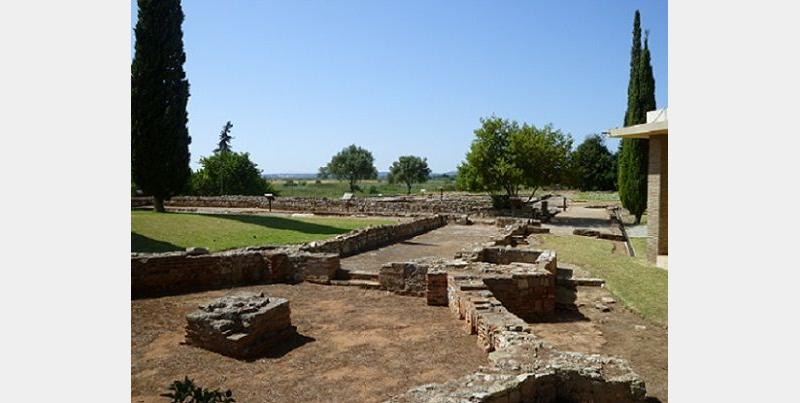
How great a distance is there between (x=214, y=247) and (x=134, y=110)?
1415cm

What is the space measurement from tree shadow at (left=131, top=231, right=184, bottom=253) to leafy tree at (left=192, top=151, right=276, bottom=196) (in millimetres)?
35448

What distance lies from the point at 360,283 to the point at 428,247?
740 centimetres

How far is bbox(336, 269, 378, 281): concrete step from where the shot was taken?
12.4 m

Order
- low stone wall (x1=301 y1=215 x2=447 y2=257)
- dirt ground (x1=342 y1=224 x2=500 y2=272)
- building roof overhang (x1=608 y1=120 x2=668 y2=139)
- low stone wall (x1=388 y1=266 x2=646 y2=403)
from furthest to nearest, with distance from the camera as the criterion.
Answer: low stone wall (x1=301 y1=215 x2=447 y2=257), dirt ground (x1=342 y1=224 x2=500 y2=272), building roof overhang (x1=608 y1=120 x2=668 y2=139), low stone wall (x1=388 y1=266 x2=646 y2=403)

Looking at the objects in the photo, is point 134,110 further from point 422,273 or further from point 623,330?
point 623,330

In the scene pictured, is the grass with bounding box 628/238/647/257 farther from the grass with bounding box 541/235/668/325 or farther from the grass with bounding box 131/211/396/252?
the grass with bounding box 131/211/396/252

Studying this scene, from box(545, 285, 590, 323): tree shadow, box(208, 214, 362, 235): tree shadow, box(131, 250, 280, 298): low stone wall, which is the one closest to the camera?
box(545, 285, 590, 323): tree shadow

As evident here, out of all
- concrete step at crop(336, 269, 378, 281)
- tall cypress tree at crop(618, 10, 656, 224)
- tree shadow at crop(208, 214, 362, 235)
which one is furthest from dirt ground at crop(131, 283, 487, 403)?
tall cypress tree at crop(618, 10, 656, 224)

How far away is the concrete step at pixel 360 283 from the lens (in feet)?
38.9

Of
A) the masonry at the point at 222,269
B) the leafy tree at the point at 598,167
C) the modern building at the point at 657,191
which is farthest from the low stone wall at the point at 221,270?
the leafy tree at the point at 598,167

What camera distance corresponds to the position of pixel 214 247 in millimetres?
15703

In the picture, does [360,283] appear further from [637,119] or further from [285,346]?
[637,119]

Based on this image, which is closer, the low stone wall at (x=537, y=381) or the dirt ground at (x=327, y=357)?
the low stone wall at (x=537, y=381)

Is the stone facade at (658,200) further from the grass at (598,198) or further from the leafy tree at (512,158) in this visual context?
the grass at (598,198)
